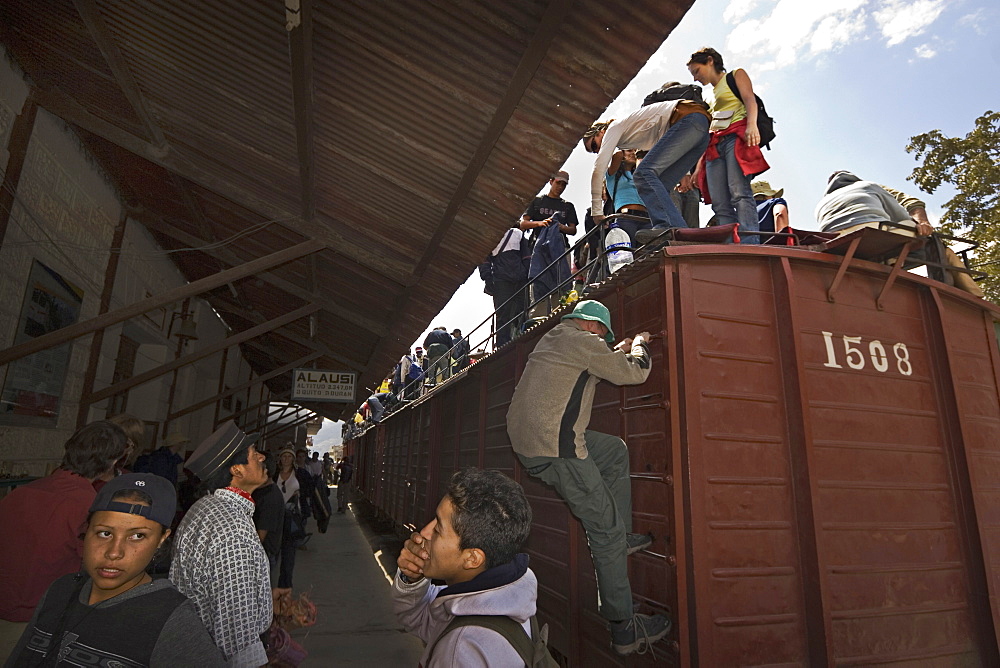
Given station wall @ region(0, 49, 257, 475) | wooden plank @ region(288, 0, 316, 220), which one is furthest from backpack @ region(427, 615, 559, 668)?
station wall @ region(0, 49, 257, 475)

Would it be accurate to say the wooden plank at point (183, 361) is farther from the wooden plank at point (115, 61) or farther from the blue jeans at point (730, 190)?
the blue jeans at point (730, 190)

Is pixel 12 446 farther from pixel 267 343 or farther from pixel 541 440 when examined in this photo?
pixel 267 343

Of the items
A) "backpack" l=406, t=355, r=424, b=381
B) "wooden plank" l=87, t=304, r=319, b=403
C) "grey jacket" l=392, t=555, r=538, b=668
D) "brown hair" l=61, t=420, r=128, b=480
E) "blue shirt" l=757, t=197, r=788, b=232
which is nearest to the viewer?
"grey jacket" l=392, t=555, r=538, b=668

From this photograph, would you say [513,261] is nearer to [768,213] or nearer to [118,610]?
[768,213]

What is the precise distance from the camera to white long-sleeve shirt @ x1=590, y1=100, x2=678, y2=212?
206 inches

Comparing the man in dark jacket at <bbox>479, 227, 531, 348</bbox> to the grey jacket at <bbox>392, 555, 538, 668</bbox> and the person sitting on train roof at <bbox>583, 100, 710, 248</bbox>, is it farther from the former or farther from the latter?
the grey jacket at <bbox>392, 555, 538, 668</bbox>

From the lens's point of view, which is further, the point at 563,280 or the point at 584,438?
the point at 563,280

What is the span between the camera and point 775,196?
21.7 feet

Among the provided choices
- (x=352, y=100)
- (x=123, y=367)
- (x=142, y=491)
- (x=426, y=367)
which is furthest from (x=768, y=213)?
(x=123, y=367)

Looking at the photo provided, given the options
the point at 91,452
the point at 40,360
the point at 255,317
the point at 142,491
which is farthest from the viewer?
the point at 255,317

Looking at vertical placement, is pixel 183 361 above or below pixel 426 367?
below

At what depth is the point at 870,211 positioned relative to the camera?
4.50 metres

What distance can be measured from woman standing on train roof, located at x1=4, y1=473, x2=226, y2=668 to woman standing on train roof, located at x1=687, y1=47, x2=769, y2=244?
4859mm

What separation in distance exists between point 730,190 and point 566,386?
3.06m
